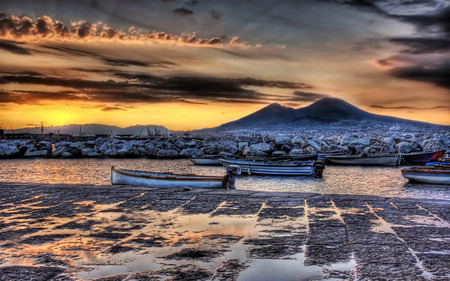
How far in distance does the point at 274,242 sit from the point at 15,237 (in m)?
3.18

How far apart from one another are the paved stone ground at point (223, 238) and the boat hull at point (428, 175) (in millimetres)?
17262

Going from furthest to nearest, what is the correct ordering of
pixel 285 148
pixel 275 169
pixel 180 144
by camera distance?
pixel 180 144
pixel 285 148
pixel 275 169

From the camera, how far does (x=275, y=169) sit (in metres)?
29.8

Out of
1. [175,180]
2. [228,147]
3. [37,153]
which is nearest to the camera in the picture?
[175,180]

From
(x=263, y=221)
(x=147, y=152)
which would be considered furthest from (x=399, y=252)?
(x=147, y=152)

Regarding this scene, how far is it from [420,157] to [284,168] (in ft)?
60.1

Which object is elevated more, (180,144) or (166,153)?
(180,144)

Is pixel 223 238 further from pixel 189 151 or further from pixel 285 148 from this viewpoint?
pixel 189 151

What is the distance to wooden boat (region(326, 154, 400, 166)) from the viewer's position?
4006cm

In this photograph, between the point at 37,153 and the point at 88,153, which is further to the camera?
the point at 88,153

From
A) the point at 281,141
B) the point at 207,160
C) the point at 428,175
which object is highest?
the point at 281,141

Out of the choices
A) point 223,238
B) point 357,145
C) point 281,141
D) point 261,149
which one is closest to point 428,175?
point 223,238

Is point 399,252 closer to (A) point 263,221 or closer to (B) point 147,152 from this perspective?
(A) point 263,221

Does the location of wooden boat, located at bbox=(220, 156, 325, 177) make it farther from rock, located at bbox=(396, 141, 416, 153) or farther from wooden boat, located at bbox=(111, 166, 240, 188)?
rock, located at bbox=(396, 141, 416, 153)
